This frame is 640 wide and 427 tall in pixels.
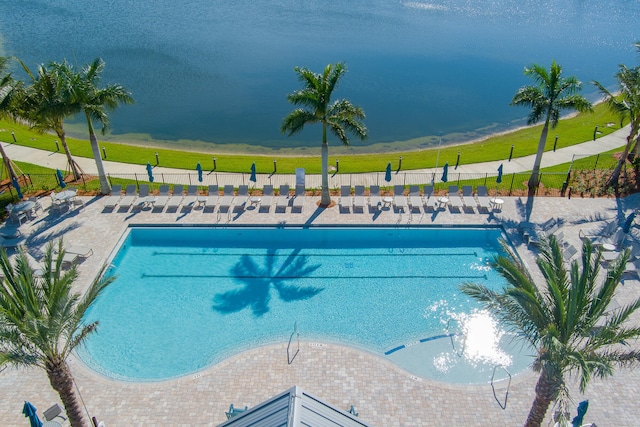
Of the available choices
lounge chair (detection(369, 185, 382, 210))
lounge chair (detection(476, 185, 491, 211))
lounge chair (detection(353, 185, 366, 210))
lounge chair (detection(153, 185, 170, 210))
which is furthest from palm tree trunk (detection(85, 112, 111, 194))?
lounge chair (detection(476, 185, 491, 211))

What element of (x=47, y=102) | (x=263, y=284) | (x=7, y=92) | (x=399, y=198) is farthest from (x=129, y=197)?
(x=399, y=198)

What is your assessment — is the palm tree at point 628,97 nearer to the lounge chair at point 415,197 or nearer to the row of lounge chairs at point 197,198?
the lounge chair at point 415,197

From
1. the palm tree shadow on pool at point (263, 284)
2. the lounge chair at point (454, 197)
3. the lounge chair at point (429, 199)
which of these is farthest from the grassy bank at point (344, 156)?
the palm tree shadow on pool at point (263, 284)

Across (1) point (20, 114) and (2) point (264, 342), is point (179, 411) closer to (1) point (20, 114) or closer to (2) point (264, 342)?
(2) point (264, 342)

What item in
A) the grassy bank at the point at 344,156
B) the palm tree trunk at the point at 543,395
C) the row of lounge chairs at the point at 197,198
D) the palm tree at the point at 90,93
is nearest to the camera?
the palm tree trunk at the point at 543,395

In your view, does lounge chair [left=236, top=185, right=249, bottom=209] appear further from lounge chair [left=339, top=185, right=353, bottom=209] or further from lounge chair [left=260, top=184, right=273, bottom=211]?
lounge chair [left=339, top=185, right=353, bottom=209]

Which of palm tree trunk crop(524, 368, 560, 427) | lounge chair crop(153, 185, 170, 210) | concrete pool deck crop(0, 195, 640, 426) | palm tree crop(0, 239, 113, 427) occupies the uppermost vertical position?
palm tree crop(0, 239, 113, 427)

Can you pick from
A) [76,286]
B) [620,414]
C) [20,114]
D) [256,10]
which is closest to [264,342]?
[76,286]
